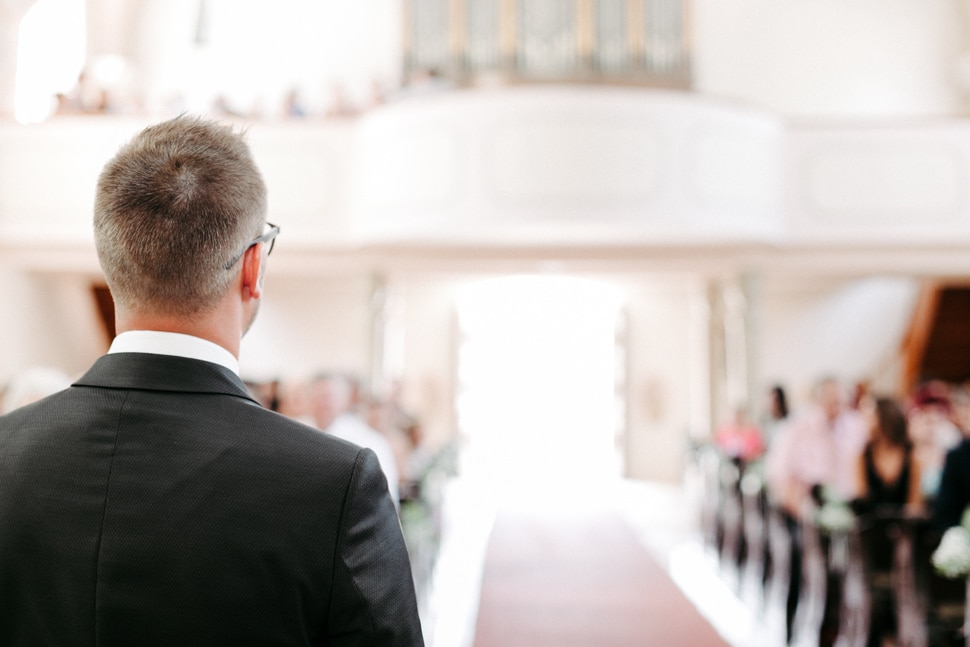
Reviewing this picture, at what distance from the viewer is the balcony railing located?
11336 millimetres

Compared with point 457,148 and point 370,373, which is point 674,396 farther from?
point 457,148

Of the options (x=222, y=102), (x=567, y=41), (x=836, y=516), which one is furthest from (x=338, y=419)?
(x=567, y=41)

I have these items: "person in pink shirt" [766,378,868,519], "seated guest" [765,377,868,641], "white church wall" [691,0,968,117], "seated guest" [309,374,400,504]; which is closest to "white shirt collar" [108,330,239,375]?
"seated guest" [309,374,400,504]

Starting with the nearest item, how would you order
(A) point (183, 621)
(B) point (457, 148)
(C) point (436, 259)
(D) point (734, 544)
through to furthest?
1. (A) point (183, 621)
2. (D) point (734, 544)
3. (B) point (457, 148)
4. (C) point (436, 259)

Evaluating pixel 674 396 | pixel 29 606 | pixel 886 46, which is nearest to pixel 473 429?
pixel 674 396

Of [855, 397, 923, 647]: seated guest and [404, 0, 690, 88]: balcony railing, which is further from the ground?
[404, 0, 690, 88]: balcony railing

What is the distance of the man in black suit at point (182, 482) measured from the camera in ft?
3.16

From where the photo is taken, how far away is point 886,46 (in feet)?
39.4

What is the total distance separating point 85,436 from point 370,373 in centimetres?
951

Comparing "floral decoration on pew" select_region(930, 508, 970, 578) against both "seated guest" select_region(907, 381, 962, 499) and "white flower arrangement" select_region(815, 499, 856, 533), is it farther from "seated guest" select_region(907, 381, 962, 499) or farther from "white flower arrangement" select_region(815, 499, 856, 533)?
"seated guest" select_region(907, 381, 962, 499)

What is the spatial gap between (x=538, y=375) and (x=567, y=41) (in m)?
5.43

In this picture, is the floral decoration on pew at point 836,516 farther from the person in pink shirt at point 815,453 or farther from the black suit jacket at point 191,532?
the black suit jacket at point 191,532

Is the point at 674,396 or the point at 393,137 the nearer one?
the point at 393,137

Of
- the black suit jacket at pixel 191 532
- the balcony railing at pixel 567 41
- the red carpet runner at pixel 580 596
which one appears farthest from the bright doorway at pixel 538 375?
the black suit jacket at pixel 191 532
